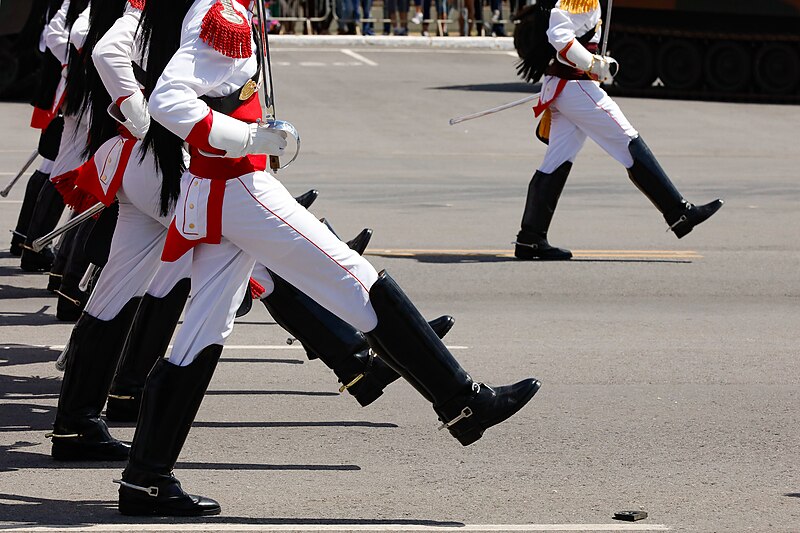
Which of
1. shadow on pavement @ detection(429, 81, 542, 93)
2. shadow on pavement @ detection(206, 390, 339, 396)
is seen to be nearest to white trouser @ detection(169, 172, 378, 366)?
shadow on pavement @ detection(206, 390, 339, 396)

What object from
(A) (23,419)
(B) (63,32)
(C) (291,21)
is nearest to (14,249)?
(B) (63,32)

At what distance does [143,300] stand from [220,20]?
153cm

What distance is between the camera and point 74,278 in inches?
313

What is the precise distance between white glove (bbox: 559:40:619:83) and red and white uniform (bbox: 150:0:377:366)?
5.35 metres

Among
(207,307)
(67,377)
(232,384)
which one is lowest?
(232,384)

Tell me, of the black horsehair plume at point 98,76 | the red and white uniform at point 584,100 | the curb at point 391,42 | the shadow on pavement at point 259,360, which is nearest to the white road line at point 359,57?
the curb at point 391,42

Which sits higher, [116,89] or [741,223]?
[116,89]

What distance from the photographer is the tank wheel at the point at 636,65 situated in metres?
24.5

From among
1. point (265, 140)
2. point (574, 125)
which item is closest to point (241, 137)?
point (265, 140)

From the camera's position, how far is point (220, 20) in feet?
16.1

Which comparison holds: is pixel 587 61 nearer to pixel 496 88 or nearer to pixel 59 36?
pixel 59 36

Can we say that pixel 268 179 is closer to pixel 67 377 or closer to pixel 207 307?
pixel 207 307

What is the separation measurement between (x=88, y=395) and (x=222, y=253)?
102cm

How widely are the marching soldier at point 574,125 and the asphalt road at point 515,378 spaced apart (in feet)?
1.16
